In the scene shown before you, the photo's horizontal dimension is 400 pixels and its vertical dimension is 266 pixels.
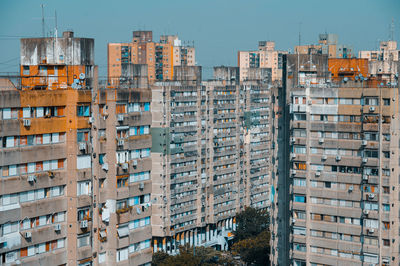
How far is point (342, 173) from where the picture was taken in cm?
6181

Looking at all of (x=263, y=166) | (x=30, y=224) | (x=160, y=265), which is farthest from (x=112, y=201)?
(x=263, y=166)

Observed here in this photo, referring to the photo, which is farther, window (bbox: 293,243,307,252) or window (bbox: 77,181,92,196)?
window (bbox: 293,243,307,252)

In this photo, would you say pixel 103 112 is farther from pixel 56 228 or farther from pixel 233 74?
pixel 233 74

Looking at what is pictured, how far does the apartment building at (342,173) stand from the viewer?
60000mm

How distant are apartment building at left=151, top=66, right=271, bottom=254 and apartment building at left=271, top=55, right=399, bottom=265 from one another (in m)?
32.0

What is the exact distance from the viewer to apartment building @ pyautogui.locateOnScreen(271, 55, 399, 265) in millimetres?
60000

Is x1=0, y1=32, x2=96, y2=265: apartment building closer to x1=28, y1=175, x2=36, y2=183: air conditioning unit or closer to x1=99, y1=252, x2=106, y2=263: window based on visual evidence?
x1=28, y1=175, x2=36, y2=183: air conditioning unit

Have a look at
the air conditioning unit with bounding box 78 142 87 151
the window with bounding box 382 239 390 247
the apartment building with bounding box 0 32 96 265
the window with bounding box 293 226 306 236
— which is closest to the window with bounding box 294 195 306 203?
the window with bounding box 293 226 306 236

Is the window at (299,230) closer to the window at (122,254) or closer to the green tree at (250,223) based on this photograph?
the window at (122,254)

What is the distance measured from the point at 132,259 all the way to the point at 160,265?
3297 centimetres

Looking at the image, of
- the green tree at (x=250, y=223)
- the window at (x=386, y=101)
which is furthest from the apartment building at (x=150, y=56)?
the window at (x=386, y=101)

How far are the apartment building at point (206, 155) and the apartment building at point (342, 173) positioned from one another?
3195cm

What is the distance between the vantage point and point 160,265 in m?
82.5

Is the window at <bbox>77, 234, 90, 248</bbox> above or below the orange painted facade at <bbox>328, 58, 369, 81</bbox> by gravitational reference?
below
